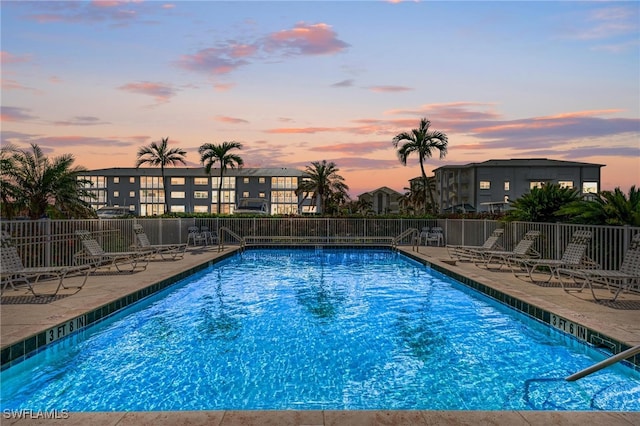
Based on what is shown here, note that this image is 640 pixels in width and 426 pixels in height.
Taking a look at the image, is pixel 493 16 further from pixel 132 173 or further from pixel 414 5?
pixel 132 173

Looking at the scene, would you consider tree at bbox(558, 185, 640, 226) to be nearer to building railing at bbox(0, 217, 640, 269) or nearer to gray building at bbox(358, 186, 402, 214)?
building railing at bbox(0, 217, 640, 269)

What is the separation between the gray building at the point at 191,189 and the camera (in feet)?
242

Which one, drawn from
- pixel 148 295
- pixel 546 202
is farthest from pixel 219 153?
pixel 148 295

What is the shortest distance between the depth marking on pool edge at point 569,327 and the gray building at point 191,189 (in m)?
66.4

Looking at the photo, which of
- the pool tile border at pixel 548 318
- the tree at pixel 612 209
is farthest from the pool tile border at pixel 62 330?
the tree at pixel 612 209

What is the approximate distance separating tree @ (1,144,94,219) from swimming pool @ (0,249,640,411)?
26.2 feet

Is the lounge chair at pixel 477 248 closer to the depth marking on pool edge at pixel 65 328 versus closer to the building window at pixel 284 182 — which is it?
the depth marking on pool edge at pixel 65 328

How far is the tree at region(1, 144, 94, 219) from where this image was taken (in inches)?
588

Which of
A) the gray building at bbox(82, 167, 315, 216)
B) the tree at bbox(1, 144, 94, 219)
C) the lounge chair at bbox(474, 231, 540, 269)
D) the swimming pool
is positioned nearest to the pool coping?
the swimming pool

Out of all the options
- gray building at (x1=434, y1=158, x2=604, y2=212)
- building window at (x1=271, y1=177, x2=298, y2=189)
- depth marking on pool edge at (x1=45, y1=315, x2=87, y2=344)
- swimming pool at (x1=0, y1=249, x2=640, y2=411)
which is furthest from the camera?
building window at (x1=271, y1=177, x2=298, y2=189)

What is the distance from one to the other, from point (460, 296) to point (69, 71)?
519 inches

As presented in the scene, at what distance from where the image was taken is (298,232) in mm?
25547

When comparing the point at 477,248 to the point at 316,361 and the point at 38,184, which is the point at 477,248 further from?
the point at 38,184

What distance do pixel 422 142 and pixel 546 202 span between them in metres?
19.1
